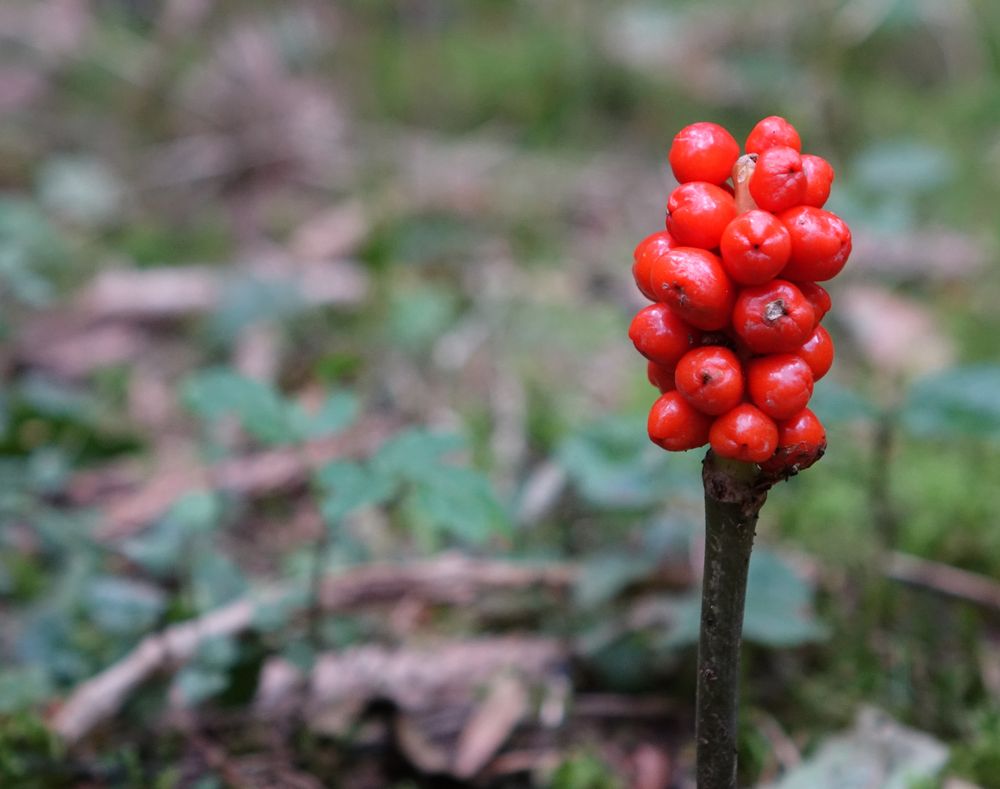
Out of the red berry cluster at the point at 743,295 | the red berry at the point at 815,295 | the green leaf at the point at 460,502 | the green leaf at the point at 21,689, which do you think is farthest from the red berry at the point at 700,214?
the green leaf at the point at 21,689

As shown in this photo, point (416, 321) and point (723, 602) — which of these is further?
point (416, 321)

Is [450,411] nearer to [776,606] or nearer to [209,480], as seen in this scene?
[209,480]

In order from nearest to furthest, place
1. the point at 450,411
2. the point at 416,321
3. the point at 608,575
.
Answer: the point at 608,575 < the point at 450,411 < the point at 416,321

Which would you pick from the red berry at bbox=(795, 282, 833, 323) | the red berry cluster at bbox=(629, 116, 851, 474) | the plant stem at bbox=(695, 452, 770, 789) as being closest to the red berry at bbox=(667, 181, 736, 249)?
the red berry cluster at bbox=(629, 116, 851, 474)

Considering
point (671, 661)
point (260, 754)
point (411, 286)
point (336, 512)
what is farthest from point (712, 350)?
point (411, 286)

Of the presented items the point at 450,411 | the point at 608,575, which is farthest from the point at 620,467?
the point at 450,411

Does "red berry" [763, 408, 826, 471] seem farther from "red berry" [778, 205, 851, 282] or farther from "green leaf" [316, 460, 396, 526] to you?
"green leaf" [316, 460, 396, 526]
